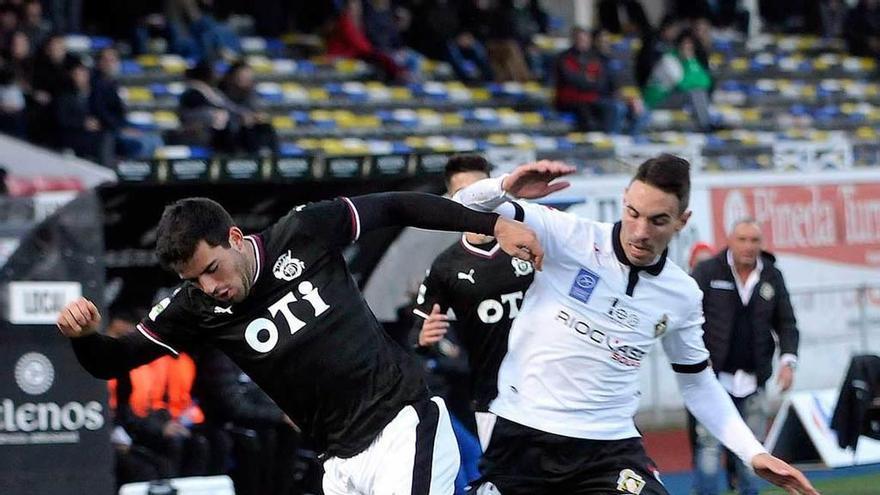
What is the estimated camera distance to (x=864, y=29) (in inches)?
1063

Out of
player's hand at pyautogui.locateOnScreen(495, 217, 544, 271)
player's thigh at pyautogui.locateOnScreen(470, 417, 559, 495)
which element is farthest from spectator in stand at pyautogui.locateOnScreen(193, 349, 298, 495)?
player's hand at pyautogui.locateOnScreen(495, 217, 544, 271)

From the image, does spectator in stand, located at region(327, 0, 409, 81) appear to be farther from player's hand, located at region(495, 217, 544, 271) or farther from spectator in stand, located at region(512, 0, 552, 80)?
player's hand, located at region(495, 217, 544, 271)

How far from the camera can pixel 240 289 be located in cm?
523

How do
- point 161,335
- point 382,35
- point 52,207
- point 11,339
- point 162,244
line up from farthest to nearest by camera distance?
point 382,35 < point 52,207 < point 11,339 < point 161,335 < point 162,244

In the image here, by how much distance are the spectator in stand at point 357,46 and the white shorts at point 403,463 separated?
15060mm

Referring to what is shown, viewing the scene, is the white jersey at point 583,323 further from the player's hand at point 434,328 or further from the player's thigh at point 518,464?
the player's hand at point 434,328

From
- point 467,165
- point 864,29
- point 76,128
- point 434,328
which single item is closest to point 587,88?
point 76,128

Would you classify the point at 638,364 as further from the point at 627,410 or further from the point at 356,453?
the point at 356,453

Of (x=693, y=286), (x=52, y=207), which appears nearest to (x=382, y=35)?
(x=52, y=207)

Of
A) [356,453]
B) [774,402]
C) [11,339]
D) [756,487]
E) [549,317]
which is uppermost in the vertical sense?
[549,317]

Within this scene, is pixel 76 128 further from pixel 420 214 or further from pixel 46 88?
pixel 420 214

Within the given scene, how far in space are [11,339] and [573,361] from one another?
14.6 feet

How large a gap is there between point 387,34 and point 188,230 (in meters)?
15.6

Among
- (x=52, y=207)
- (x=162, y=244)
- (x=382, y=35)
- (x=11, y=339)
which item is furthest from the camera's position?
(x=382, y=35)
